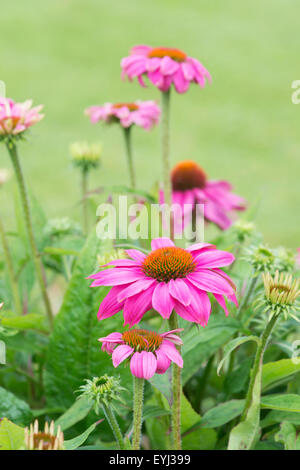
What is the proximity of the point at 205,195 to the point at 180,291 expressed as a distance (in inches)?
23.1

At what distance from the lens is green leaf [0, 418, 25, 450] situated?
0.44 meters

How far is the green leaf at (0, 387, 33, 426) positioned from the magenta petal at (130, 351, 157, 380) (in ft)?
0.68

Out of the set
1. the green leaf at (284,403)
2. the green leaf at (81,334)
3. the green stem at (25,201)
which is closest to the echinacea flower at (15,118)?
the green stem at (25,201)

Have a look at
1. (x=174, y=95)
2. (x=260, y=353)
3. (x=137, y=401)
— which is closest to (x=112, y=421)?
(x=137, y=401)

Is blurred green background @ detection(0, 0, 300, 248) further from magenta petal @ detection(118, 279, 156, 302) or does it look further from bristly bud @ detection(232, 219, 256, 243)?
magenta petal @ detection(118, 279, 156, 302)

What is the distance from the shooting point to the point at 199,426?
1.91 feet

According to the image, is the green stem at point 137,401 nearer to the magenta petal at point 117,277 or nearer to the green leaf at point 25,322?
the magenta petal at point 117,277

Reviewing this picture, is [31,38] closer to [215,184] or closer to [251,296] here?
[215,184]

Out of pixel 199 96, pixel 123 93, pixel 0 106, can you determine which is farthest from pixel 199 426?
pixel 199 96

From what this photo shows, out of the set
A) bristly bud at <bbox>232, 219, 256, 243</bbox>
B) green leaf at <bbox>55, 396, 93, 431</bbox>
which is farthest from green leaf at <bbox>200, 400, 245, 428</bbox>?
bristly bud at <bbox>232, 219, 256, 243</bbox>

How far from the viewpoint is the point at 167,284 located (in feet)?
1.49

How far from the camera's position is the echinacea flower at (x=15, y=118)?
0.62 meters

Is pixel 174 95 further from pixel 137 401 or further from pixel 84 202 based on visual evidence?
pixel 137 401
